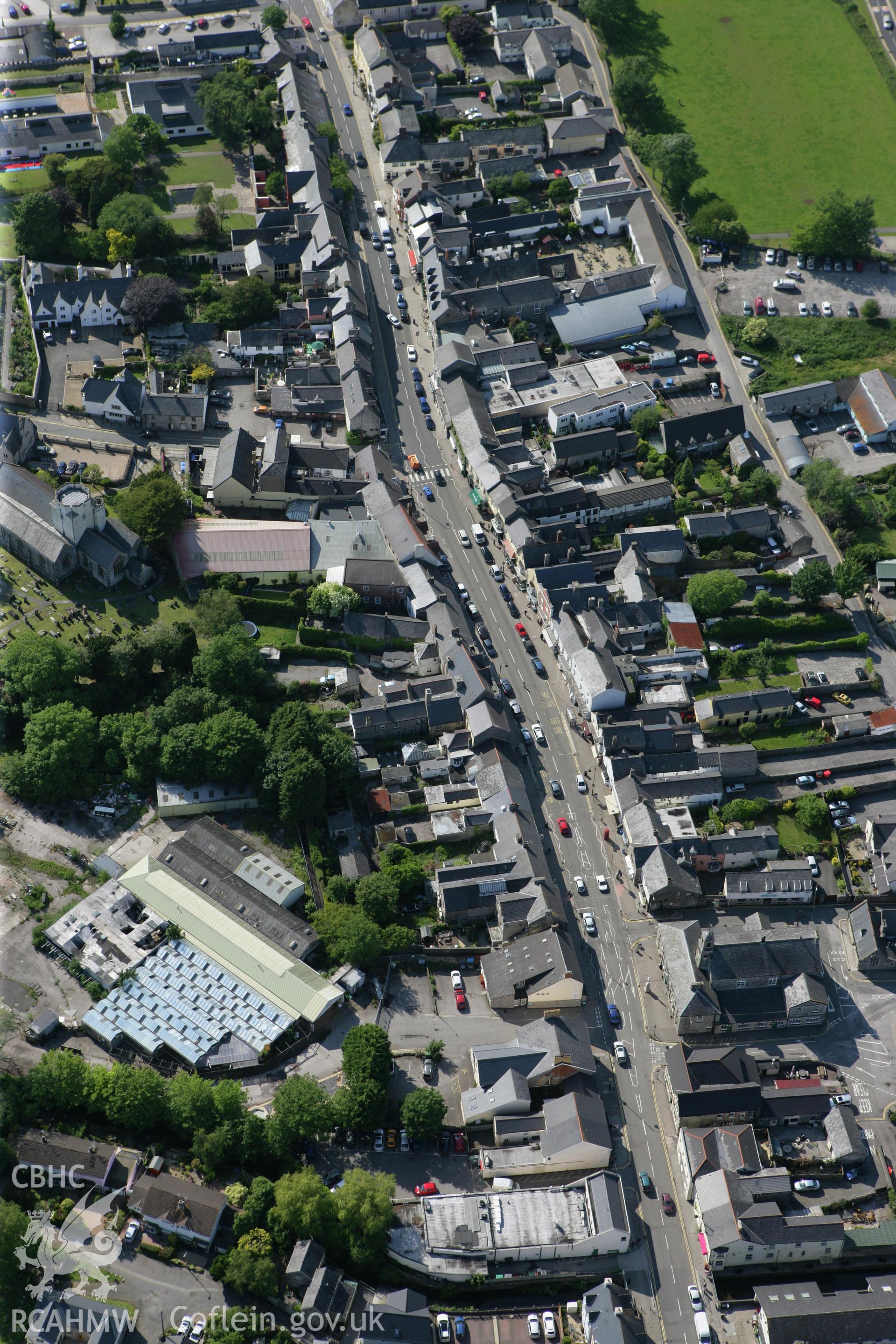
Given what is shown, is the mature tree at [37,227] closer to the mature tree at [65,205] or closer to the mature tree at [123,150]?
the mature tree at [65,205]

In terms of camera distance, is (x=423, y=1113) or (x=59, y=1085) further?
(x=423, y=1113)

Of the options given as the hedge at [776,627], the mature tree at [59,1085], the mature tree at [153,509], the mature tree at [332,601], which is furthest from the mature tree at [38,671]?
the hedge at [776,627]

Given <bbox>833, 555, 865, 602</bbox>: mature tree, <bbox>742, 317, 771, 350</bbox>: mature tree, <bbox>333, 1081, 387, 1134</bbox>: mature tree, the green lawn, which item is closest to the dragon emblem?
<bbox>333, 1081, 387, 1134</bbox>: mature tree

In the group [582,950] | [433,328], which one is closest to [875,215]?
[433,328]

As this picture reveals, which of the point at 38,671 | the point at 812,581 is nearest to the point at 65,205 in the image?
the point at 38,671

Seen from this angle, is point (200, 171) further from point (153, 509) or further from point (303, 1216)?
point (303, 1216)

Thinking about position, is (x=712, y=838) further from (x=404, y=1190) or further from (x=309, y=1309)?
(x=309, y=1309)

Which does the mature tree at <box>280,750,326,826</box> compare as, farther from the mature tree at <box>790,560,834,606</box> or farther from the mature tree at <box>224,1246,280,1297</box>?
the mature tree at <box>790,560,834,606</box>
